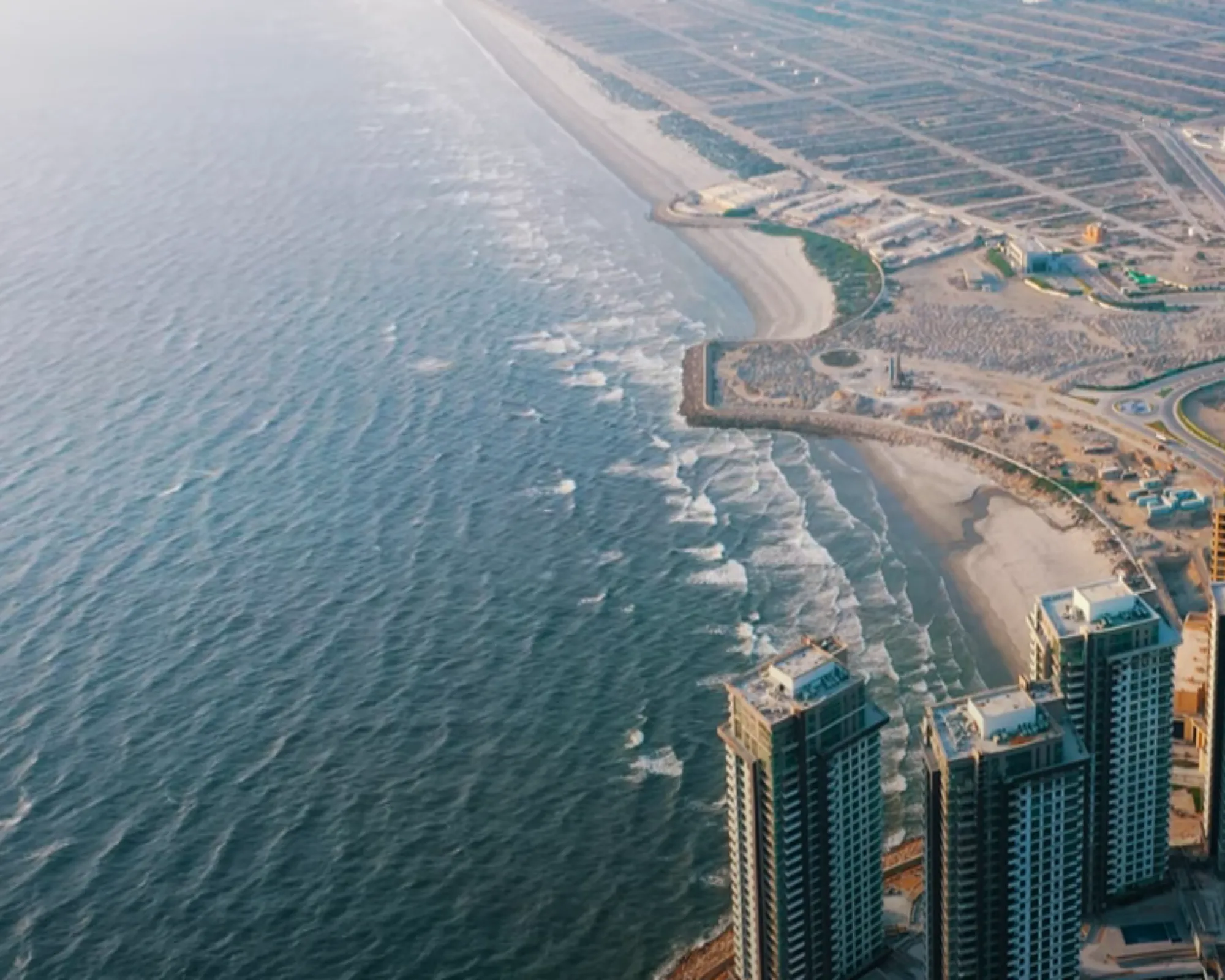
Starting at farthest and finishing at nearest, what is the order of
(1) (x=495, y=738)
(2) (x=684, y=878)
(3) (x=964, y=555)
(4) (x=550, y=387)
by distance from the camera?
(4) (x=550, y=387) → (3) (x=964, y=555) → (1) (x=495, y=738) → (2) (x=684, y=878)

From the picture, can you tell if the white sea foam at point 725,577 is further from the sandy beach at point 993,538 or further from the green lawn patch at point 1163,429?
the green lawn patch at point 1163,429

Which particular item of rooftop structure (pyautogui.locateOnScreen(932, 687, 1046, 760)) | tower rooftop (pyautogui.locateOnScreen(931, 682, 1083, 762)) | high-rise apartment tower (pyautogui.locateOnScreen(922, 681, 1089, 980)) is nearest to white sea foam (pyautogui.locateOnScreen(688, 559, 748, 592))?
high-rise apartment tower (pyautogui.locateOnScreen(922, 681, 1089, 980))

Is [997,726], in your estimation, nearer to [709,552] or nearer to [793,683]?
[793,683]

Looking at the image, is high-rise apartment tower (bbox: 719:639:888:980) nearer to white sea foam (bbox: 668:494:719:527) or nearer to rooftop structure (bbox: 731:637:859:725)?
rooftop structure (bbox: 731:637:859:725)

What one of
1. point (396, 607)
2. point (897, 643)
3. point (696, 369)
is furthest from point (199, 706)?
point (696, 369)

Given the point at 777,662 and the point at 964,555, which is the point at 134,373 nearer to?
the point at 964,555

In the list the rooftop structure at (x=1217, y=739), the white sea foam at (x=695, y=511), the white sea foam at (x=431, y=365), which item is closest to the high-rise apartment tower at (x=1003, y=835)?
the rooftop structure at (x=1217, y=739)

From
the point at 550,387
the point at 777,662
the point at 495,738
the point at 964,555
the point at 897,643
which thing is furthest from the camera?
the point at 550,387
